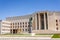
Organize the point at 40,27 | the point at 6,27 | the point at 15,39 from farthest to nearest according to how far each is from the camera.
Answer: the point at 6,27, the point at 40,27, the point at 15,39

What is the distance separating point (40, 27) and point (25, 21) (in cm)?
979

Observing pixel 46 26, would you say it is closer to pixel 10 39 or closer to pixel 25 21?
pixel 25 21

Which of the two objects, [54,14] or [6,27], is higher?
[54,14]

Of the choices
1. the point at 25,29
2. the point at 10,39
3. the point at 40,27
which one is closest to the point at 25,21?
the point at 25,29

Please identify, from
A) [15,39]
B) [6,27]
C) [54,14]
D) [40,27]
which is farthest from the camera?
[6,27]

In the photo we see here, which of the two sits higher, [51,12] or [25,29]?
[51,12]

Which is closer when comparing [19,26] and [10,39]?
[10,39]

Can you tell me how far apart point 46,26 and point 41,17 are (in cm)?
528

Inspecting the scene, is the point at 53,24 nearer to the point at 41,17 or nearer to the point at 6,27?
the point at 41,17

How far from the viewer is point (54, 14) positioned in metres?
63.3

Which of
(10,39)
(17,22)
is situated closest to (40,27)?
(17,22)

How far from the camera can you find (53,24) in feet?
208

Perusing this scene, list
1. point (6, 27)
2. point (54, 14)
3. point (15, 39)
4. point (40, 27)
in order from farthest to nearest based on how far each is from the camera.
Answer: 1. point (6, 27)
2. point (40, 27)
3. point (54, 14)
4. point (15, 39)

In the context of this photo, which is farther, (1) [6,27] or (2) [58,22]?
(1) [6,27]
